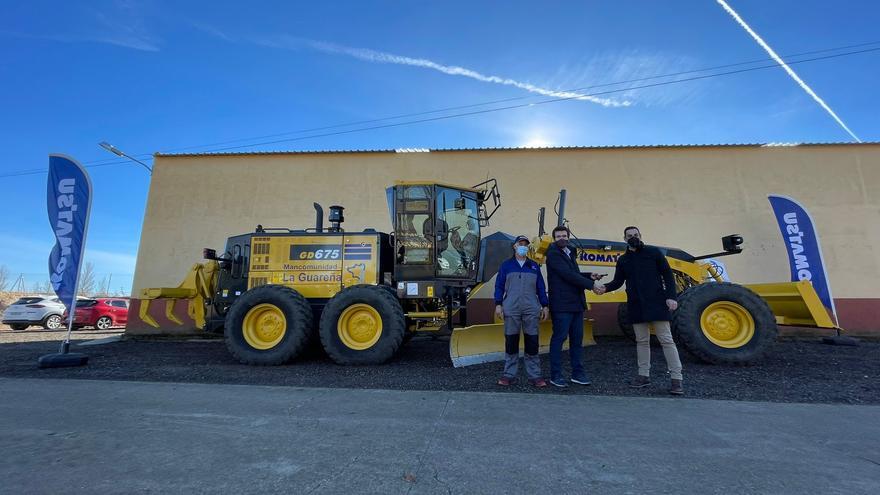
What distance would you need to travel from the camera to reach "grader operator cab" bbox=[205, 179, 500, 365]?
604 cm

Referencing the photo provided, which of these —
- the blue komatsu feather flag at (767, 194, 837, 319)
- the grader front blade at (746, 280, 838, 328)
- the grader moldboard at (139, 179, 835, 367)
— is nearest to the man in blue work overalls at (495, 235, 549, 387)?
the grader moldboard at (139, 179, 835, 367)

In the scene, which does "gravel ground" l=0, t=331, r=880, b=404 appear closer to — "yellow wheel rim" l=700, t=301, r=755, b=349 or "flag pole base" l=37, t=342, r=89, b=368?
"flag pole base" l=37, t=342, r=89, b=368

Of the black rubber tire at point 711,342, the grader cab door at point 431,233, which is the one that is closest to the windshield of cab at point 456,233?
the grader cab door at point 431,233

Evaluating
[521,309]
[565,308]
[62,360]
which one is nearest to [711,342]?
[565,308]

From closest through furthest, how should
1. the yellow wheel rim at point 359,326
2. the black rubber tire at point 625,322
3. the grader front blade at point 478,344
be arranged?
the grader front blade at point 478,344 < the yellow wheel rim at point 359,326 < the black rubber tire at point 625,322

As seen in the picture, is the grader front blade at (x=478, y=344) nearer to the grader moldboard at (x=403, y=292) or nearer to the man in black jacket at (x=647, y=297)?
the grader moldboard at (x=403, y=292)

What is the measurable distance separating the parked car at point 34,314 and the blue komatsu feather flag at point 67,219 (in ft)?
37.6

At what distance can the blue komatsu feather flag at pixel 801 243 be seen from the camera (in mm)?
8844

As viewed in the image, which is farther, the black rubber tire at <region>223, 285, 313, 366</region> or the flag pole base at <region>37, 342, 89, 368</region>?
Answer: the black rubber tire at <region>223, 285, 313, 366</region>

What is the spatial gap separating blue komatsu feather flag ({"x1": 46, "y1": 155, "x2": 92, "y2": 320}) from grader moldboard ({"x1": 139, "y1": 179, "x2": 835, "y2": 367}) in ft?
3.77

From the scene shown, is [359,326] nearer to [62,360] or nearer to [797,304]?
[62,360]

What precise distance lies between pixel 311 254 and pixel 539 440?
5070 millimetres

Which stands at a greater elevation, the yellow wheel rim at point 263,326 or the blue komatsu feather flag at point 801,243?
the blue komatsu feather flag at point 801,243

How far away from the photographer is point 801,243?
29.6ft
